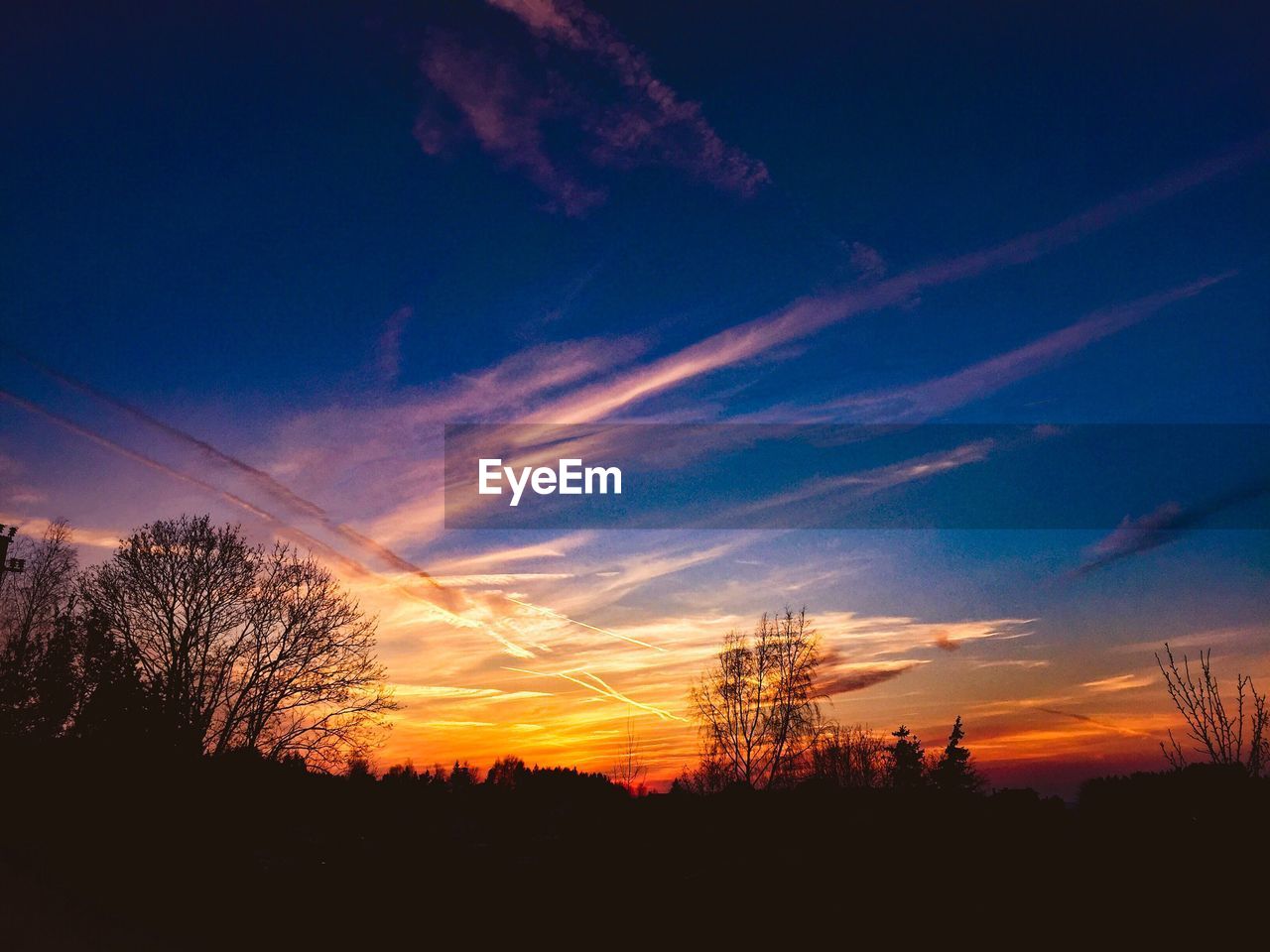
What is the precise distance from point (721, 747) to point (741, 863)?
3624 centimetres

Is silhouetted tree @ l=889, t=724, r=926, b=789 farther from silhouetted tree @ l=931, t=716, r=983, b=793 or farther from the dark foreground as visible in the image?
the dark foreground

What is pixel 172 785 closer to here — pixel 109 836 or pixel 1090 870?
pixel 109 836

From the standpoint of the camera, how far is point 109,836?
1805 cm

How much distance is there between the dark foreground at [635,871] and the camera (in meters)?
11.3

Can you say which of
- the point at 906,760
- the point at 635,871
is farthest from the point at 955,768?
the point at 635,871

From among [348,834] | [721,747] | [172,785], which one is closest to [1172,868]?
[348,834]

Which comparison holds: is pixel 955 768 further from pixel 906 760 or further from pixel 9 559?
pixel 9 559

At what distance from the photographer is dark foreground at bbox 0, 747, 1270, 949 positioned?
11.3 metres

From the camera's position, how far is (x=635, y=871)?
14.2 metres

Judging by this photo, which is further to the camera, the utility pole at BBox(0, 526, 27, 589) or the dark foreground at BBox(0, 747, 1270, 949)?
the utility pole at BBox(0, 526, 27, 589)

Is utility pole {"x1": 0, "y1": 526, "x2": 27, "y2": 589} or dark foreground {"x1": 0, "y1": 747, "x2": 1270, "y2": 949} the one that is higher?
utility pole {"x1": 0, "y1": 526, "x2": 27, "y2": 589}

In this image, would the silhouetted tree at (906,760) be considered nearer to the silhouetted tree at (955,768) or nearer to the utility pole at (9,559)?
the silhouetted tree at (955,768)

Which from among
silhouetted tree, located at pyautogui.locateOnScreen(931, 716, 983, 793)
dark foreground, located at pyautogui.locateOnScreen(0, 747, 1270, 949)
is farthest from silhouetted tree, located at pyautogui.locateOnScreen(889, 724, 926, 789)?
dark foreground, located at pyautogui.locateOnScreen(0, 747, 1270, 949)

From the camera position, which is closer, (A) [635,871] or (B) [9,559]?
(A) [635,871]
